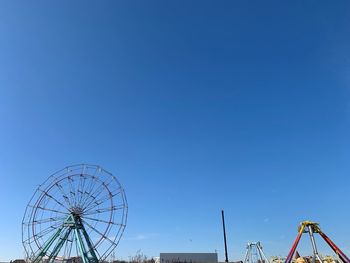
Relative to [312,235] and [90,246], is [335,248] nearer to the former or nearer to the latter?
[312,235]

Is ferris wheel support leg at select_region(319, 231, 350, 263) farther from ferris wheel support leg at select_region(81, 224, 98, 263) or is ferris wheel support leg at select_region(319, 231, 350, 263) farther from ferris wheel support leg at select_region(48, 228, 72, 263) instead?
ferris wheel support leg at select_region(48, 228, 72, 263)

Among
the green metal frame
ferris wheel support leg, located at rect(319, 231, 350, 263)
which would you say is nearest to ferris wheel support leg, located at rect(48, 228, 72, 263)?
the green metal frame

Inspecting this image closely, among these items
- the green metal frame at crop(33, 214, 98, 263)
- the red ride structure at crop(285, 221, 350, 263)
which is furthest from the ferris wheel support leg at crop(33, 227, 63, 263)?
the red ride structure at crop(285, 221, 350, 263)

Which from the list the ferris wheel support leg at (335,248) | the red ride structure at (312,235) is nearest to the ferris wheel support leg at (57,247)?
the red ride structure at (312,235)

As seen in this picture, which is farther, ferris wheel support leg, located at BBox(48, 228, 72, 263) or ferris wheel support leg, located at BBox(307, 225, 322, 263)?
ferris wheel support leg, located at BBox(307, 225, 322, 263)

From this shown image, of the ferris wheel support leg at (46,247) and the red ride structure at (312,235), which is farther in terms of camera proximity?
the red ride structure at (312,235)

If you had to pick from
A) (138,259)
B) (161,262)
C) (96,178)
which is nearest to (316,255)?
(96,178)

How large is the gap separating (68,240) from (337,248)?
36.6 m

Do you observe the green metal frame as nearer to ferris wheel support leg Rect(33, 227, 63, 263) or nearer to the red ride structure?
ferris wheel support leg Rect(33, 227, 63, 263)

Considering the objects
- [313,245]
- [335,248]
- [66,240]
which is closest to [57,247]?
[66,240]

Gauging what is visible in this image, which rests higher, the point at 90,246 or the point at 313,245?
the point at 313,245

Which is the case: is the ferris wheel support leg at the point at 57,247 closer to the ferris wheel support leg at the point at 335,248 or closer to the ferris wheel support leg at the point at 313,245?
the ferris wheel support leg at the point at 313,245

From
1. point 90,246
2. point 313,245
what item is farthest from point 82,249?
point 313,245

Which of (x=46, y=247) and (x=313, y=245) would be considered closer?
(x=46, y=247)
